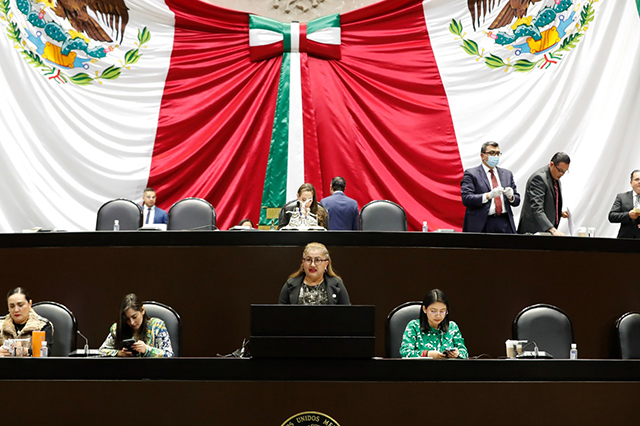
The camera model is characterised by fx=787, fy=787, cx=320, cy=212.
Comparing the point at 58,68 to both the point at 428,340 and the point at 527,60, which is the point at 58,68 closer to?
the point at 527,60

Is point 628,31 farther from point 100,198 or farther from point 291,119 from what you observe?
point 100,198

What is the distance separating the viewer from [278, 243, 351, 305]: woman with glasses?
14.0 ft

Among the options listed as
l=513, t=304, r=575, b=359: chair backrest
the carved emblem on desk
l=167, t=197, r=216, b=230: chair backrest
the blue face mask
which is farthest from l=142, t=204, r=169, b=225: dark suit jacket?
the carved emblem on desk

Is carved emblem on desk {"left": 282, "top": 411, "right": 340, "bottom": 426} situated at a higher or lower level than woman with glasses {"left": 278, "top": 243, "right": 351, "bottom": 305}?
→ lower

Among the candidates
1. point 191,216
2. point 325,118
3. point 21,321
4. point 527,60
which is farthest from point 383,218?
point 21,321

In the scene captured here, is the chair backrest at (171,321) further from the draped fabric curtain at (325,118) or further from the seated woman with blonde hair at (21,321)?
the draped fabric curtain at (325,118)

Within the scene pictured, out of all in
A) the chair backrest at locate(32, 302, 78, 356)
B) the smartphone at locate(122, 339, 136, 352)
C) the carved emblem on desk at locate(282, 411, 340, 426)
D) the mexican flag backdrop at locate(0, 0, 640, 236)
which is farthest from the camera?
the mexican flag backdrop at locate(0, 0, 640, 236)

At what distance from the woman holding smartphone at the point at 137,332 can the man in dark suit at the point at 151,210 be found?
302 cm

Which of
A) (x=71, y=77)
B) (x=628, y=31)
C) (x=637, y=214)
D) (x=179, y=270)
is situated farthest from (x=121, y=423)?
(x=628, y=31)

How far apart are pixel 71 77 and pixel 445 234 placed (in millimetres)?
4417

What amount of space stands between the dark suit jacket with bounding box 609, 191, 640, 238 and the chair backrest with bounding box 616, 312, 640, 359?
1.64 meters

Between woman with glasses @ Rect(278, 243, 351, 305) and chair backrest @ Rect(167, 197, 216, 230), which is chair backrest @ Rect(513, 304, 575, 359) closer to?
woman with glasses @ Rect(278, 243, 351, 305)

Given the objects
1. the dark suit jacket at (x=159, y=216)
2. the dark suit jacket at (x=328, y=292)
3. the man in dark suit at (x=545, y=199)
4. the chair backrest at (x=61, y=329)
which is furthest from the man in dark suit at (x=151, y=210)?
the man in dark suit at (x=545, y=199)

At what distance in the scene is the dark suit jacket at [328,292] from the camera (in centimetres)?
428
